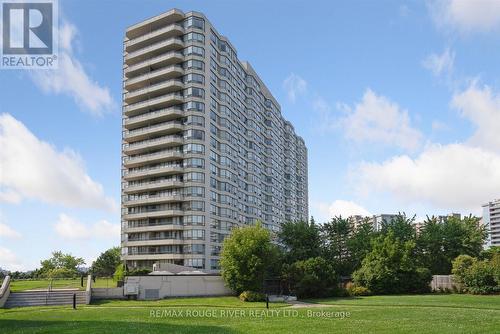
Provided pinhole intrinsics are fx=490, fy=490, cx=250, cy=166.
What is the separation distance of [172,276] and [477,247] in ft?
186

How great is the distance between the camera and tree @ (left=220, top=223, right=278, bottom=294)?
53.7m

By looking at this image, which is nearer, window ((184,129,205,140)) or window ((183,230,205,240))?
window ((183,230,205,240))

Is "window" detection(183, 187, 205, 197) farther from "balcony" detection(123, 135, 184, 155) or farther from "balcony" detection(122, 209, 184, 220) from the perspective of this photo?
"balcony" detection(123, 135, 184, 155)

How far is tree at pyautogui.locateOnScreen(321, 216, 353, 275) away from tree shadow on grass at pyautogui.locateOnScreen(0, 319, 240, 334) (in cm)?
5964

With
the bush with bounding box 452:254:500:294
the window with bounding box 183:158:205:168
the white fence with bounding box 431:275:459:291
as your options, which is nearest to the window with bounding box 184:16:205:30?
the window with bounding box 183:158:205:168

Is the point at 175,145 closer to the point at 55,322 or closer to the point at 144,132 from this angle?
the point at 144,132

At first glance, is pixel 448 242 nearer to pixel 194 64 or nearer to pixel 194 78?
pixel 194 78

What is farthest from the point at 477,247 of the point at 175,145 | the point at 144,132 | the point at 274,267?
the point at 144,132

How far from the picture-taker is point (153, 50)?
95.6 metres

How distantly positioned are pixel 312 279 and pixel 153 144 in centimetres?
4616

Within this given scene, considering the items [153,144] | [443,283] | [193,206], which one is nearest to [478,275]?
[443,283]

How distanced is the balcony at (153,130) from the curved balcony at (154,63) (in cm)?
1169

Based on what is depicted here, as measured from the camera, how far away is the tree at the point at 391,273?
65.8m

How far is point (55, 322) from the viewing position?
2872 centimetres
